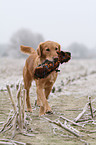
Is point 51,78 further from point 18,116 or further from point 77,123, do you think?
point 18,116

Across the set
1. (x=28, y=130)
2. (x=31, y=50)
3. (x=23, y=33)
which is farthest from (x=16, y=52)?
(x=28, y=130)

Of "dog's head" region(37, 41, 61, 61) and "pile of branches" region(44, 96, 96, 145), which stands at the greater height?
"dog's head" region(37, 41, 61, 61)

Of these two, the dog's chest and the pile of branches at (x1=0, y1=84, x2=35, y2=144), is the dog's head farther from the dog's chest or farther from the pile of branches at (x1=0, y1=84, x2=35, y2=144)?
the pile of branches at (x1=0, y1=84, x2=35, y2=144)

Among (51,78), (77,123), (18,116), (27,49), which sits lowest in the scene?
(77,123)

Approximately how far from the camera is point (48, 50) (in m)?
4.23

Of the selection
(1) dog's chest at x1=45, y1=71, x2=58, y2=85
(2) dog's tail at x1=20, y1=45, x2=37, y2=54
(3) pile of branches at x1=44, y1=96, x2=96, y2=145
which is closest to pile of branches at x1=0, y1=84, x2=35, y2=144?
(3) pile of branches at x1=44, y1=96, x2=96, y2=145

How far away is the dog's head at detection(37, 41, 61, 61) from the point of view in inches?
165

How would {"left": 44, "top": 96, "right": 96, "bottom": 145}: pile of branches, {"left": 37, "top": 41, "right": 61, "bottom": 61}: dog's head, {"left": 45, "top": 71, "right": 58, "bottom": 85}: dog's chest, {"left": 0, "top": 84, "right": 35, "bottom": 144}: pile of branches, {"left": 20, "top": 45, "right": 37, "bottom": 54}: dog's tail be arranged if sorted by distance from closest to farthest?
{"left": 44, "top": 96, "right": 96, "bottom": 145}: pile of branches
{"left": 0, "top": 84, "right": 35, "bottom": 144}: pile of branches
{"left": 37, "top": 41, "right": 61, "bottom": 61}: dog's head
{"left": 45, "top": 71, "right": 58, "bottom": 85}: dog's chest
{"left": 20, "top": 45, "right": 37, "bottom": 54}: dog's tail

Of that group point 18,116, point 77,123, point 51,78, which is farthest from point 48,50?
point 18,116

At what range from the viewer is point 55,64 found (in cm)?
411

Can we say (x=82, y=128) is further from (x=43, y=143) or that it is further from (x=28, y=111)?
(x=28, y=111)

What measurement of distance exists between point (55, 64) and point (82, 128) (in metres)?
1.31

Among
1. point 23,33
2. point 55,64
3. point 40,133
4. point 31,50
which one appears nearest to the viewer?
point 40,133

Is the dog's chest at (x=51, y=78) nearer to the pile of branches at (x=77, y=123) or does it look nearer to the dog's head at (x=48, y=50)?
the dog's head at (x=48, y=50)
